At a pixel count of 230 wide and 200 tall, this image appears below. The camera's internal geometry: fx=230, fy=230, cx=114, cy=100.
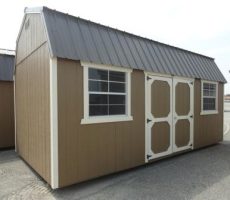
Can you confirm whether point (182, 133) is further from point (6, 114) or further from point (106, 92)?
point (6, 114)

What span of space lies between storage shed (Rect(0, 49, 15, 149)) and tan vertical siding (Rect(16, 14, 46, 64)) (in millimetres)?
1278

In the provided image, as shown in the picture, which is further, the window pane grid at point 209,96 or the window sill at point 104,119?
the window pane grid at point 209,96

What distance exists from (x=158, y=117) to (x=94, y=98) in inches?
89.3

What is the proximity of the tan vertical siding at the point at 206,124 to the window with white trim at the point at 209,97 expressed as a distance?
295mm

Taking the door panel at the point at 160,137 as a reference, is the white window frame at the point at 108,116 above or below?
above

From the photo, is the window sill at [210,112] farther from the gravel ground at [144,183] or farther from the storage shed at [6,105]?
the storage shed at [6,105]

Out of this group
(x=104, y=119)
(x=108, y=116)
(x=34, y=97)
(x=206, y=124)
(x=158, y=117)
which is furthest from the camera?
(x=206, y=124)

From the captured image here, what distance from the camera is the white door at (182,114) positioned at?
274 inches

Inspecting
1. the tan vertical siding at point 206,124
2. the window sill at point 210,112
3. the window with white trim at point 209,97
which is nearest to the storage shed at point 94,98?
the tan vertical siding at point 206,124

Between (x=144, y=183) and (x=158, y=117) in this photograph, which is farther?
(x=158, y=117)

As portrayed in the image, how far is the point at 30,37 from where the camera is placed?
5.72m

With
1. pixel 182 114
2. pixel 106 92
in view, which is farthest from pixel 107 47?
pixel 182 114

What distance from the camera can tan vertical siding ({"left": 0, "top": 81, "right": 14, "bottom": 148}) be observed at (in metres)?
8.01

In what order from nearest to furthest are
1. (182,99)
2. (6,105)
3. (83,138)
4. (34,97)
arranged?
(83,138) → (34,97) → (182,99) → (6,105)
